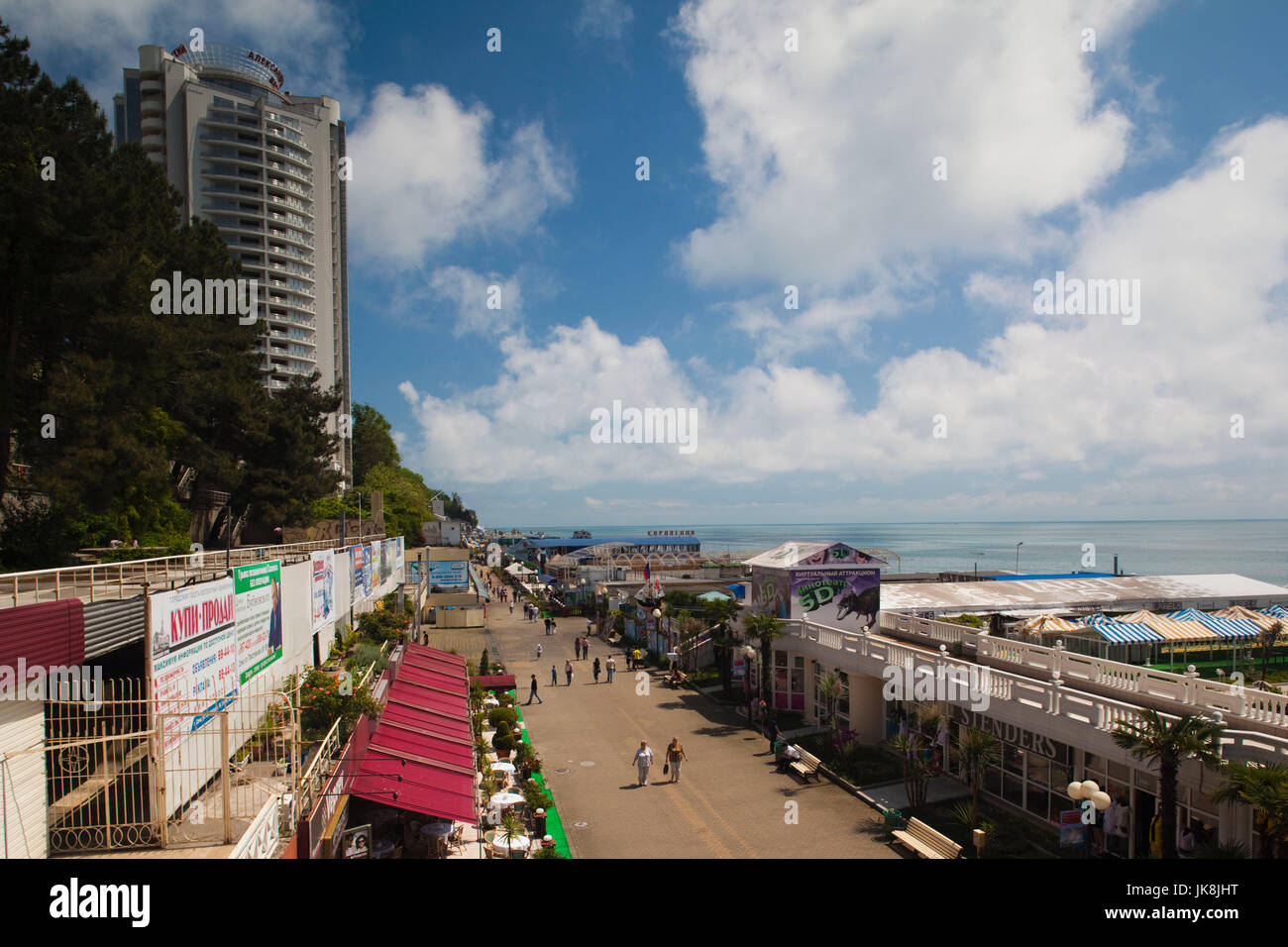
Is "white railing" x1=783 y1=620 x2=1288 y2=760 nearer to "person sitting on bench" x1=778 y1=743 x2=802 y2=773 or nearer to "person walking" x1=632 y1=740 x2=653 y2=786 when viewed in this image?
"person sitting on bench" x1=778 y1=743 x2=802 y2=773

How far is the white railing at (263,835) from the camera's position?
7.57 m

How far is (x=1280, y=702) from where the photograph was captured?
10992mm

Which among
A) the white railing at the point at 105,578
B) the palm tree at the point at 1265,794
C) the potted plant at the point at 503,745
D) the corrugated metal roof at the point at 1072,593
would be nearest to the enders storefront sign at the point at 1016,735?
the palm tree at the point at 1265,794

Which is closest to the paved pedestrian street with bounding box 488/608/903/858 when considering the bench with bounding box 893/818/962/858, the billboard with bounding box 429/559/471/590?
the bench with bounding box 893/818/962/858

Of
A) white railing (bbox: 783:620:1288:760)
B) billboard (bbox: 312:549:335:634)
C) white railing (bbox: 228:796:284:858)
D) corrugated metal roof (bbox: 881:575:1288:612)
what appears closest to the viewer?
white railing (bbox: 228:796:284:858)

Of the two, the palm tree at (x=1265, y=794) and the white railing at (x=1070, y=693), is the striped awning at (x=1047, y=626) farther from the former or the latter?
the palm tree at (x=1265, y=794)

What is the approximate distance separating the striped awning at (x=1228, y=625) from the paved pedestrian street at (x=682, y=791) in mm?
14453

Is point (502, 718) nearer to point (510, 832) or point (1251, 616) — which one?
point (510, 832)

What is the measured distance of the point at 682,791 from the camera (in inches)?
730

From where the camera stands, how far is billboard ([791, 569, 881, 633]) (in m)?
24.8

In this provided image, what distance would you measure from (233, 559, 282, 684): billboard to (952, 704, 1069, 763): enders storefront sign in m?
Answer: 15.5

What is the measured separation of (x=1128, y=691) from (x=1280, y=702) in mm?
2758

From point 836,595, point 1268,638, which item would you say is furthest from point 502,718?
point 1268,638
